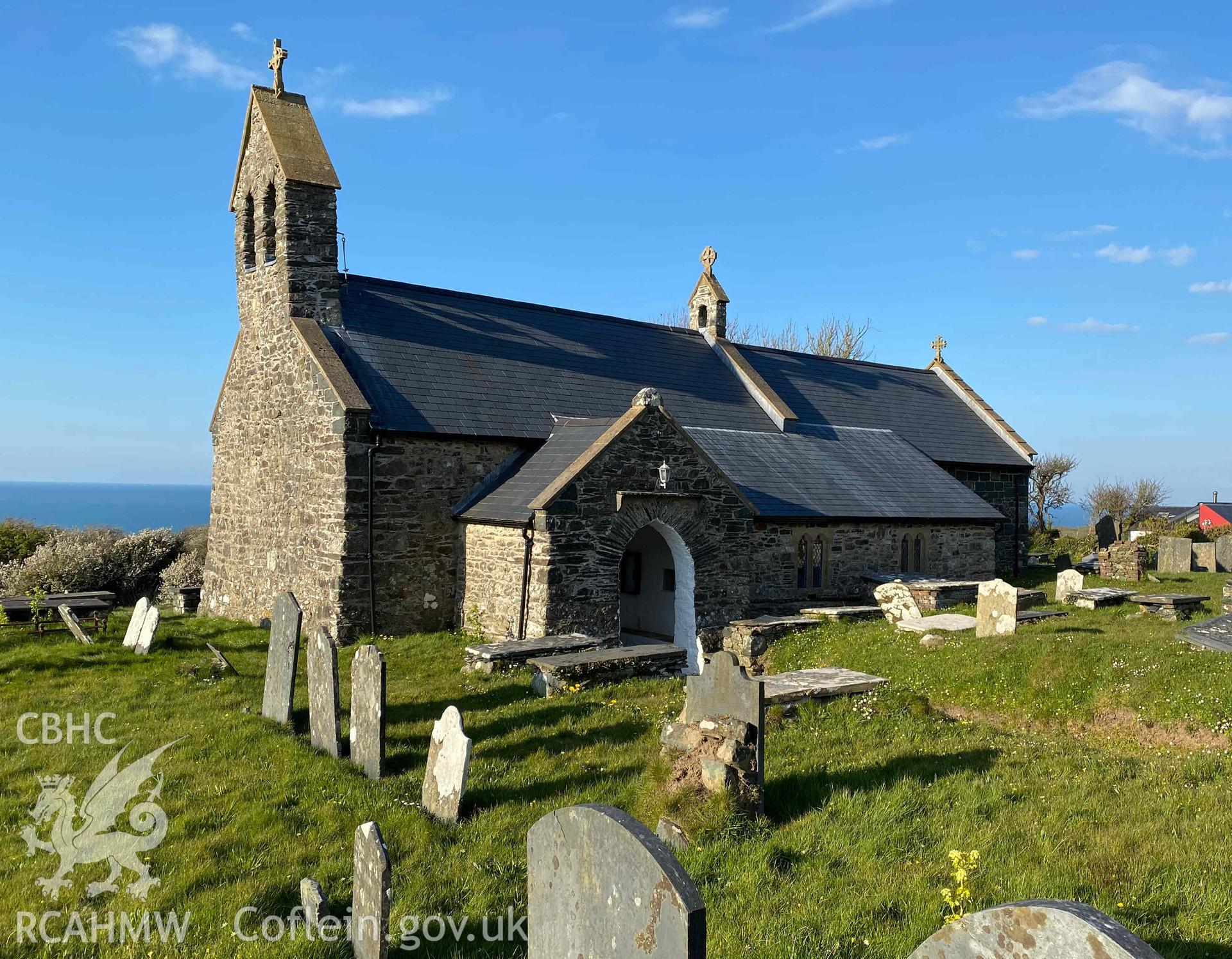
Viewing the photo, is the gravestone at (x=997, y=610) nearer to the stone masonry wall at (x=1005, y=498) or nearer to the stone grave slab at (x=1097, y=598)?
the stone grave slab at (x=1097, y=598)

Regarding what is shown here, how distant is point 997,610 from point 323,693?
11.5 m

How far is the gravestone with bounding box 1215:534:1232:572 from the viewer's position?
88.7 ft

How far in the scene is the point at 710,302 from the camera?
27.3m

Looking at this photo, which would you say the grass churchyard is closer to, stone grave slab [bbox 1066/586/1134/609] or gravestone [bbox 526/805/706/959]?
gravestone [bbox 526/805/706/959]

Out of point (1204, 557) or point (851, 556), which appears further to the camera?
point (1204, 557)

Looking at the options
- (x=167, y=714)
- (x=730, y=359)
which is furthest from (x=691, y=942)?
(x=730, y=359)

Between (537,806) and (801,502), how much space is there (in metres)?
13.9

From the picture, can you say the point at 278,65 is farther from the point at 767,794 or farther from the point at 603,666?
the point at 767,794

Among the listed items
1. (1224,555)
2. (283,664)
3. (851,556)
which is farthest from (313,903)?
(1224,555)

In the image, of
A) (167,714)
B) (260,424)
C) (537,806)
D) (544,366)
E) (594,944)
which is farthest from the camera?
(544,366)

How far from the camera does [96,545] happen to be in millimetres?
24688

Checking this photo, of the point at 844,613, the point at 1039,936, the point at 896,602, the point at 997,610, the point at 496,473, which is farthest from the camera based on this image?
the point at 896,602

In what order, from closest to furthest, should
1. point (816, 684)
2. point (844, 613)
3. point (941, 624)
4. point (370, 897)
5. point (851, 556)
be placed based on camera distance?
point (370, 897) < point (816, 684) < point (941, 624) < point (844, 613) < point (851, 556)

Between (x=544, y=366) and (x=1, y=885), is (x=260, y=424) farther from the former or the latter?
(x=1, y=885)
